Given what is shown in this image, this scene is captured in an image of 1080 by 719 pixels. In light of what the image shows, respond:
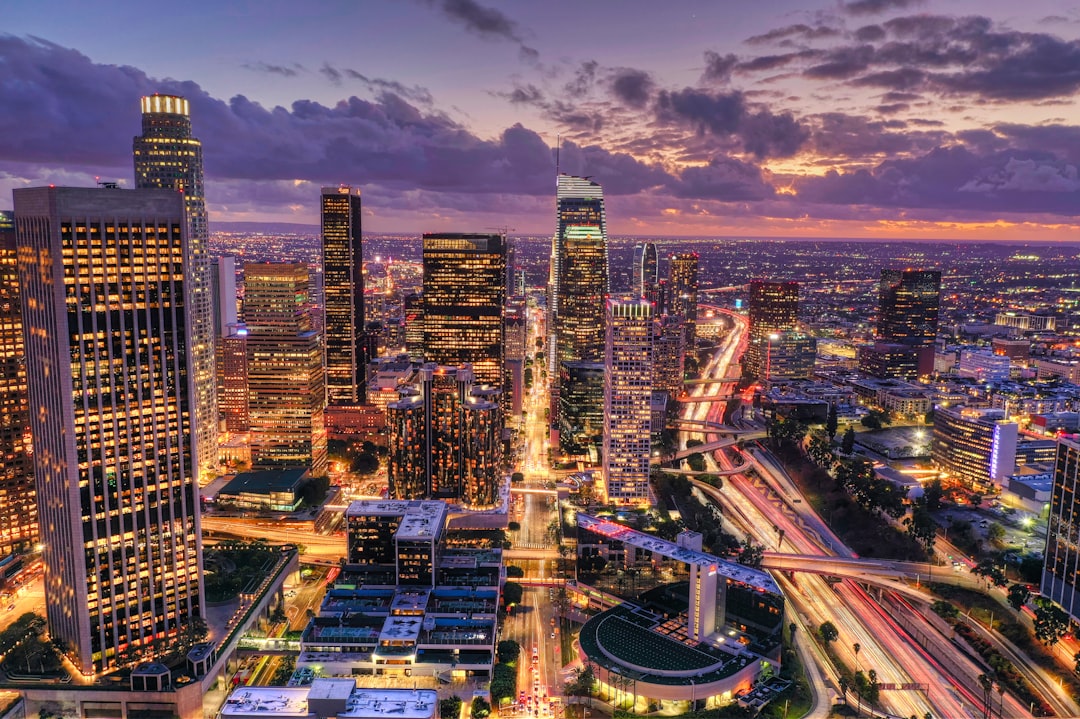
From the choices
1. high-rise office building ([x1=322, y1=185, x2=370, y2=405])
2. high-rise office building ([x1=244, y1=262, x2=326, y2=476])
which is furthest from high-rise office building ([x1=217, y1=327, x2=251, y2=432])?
high-rise office building ([x1=322, y1=185, x2=370, y2=405])

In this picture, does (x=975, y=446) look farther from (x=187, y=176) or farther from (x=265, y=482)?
(x=187, y=176)

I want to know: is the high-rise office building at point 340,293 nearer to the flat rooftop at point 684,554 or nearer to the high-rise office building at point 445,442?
the high-rise office building at point 445,442

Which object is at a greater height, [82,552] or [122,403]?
[122,403]

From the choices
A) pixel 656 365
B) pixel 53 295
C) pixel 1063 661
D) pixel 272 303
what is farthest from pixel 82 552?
pixel 656 365

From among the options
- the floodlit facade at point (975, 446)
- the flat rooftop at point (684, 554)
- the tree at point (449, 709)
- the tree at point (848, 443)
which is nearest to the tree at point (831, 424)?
the tree at point (848, 443)

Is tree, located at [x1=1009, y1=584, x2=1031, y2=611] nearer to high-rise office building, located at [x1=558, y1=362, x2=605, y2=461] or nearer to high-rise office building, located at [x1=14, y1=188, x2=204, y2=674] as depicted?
high-rise office building, located at [x1=558, y1=362, x2=605, y2=461]

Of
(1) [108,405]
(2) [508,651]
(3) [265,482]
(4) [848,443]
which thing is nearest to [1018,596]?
(2) [508,651]

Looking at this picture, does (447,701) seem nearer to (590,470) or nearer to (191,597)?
(191,597)
